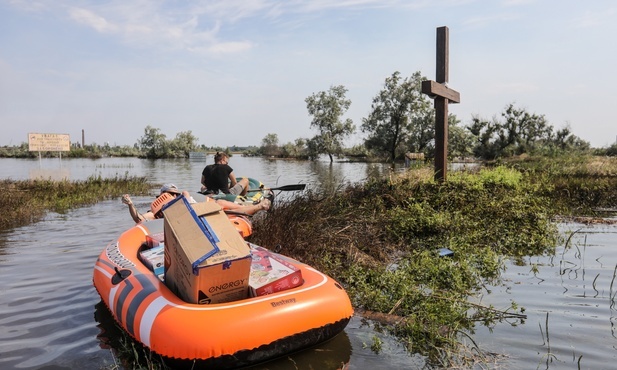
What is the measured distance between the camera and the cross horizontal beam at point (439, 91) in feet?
28.8

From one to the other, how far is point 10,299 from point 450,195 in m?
7.02

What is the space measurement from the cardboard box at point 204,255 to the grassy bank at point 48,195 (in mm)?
7873

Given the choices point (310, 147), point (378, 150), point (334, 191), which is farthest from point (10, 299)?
point (310, 147)

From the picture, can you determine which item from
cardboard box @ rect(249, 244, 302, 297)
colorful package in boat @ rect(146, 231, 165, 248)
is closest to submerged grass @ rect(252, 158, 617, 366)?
cardboard box @ rect(249, 244, 302, 297)

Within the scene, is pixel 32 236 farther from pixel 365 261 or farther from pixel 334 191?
pixel 365 261

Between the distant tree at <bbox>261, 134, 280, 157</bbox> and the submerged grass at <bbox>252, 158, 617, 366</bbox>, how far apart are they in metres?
59.9

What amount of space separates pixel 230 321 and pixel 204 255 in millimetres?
515

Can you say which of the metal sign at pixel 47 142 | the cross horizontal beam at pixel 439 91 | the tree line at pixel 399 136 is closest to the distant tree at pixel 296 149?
the tree line at pixel 399 136

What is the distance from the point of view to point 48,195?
44.4 feet

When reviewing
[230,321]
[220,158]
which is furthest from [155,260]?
[220,158]

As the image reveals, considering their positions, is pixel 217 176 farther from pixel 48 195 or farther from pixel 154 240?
pixel 48 195

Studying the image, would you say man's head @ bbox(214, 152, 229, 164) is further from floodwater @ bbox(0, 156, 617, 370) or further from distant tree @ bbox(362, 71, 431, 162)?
distant tree @ bbox(362, 71, 431, 162)

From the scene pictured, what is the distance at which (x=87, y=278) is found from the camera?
6.13 meters

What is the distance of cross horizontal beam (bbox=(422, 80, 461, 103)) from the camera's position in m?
8.77
